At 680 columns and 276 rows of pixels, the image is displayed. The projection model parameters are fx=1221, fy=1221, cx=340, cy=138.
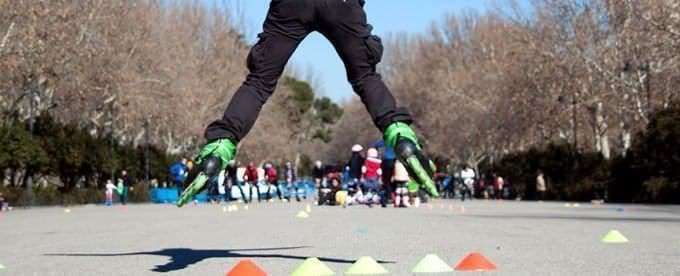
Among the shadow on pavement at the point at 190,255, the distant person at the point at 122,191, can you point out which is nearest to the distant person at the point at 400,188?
the shadow on pavement at the point at 190,255

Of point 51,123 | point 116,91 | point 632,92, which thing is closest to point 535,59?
Result: point 632,92

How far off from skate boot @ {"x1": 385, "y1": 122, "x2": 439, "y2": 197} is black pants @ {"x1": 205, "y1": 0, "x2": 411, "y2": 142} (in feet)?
0.61

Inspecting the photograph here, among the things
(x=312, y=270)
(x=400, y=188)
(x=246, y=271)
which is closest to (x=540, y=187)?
(x=400, y=188)

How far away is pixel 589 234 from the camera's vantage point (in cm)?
1417

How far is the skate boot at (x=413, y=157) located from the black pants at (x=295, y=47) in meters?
0.19

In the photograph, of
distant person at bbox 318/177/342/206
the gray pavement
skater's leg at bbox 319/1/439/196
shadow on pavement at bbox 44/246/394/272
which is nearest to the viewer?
skater's leg at bbox 319/1/439/196

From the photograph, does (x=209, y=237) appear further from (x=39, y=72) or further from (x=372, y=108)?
(x=39, y=72)

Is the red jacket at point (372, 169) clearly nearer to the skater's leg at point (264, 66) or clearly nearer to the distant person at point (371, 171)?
the distant person at point (371, 171)

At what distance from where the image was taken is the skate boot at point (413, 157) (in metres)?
8.15

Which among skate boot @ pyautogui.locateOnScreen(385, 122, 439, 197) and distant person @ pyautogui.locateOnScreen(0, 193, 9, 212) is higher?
distant person @ pyautogui.locateOnScreen(0, 193, 9, 212)

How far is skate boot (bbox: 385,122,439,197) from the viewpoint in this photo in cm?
815

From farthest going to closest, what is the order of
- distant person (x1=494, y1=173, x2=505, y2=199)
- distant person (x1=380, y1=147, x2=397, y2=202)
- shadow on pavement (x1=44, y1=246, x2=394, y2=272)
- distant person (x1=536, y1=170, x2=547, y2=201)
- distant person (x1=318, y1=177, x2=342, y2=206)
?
distant person (x1=494, y1=173, x2=505, y2=199), distant person (x1=536, y1=170, x2=547, y2=201), distant person (x1=318, y1=177, x2=342, y2=206), distant person (x1=380, y1=147, x2=397, y2=202), shadow on pavement (x1=44, y1=246, x2=394, y2=272)

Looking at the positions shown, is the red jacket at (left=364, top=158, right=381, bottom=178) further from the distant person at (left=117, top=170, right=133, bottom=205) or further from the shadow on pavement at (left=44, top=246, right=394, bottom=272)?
the shadow on pavement at (left=44, top=246, right=394, bottom=272)

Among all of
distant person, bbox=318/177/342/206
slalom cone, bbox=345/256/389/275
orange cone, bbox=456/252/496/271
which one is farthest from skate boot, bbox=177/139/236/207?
distant person, bbox=318/177/342/206
